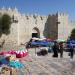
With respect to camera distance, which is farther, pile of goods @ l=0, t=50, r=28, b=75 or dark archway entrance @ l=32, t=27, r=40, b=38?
dark archway entrance @ l=32, t=27, r=40, b=38

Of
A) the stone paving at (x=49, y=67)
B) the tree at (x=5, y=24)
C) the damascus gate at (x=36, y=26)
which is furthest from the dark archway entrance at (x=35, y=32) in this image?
the stone paving at (x=49, y=67)

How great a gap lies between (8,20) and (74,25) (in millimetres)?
10612

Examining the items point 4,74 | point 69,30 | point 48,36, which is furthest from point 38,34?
point 4,74

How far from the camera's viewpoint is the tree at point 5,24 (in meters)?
33.9

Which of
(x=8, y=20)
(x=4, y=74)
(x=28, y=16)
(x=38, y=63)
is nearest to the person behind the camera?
(x=4, y=74)

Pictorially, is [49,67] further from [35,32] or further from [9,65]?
[35,32]

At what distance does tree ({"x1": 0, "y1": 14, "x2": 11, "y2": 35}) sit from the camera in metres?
33.9

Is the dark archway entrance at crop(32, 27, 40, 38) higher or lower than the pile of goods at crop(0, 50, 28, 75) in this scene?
higher

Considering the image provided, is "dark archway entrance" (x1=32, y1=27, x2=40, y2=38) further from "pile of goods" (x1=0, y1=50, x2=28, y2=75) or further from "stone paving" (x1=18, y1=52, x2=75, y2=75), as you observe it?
"pile of goods" (x1=0, y1=50, x2=28, y2=75)

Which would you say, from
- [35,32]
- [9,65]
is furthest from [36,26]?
[9,65]

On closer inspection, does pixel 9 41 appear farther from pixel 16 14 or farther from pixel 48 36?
pixel 48 36

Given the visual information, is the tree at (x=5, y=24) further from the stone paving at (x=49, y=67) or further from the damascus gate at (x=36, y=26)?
the stone paving at (x=49, y=67)

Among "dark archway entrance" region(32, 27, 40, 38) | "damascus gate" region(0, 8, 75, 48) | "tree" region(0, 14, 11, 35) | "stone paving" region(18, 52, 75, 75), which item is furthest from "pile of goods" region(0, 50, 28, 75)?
"dark archway entrance" region(32, 27, 40, 38)

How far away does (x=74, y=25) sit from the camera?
133 feet
